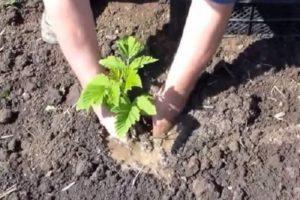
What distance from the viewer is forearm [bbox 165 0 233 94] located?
1.87 meters

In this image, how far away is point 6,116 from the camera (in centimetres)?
216

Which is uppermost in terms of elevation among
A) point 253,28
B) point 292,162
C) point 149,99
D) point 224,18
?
point 224,18

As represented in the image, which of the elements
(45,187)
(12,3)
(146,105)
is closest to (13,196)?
(45,187)

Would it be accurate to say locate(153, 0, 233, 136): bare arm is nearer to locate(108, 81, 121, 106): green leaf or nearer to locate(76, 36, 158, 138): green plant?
locate(76, 36, 158, 138): green plant

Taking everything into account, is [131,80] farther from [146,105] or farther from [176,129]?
[176,129]

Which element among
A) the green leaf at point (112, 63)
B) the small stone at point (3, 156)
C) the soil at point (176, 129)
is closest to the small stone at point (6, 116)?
the soil at point (176, 129)

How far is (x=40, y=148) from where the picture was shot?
82.7 inches

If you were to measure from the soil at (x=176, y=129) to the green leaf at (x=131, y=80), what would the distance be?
0.27 m

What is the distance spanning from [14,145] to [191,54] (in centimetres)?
64

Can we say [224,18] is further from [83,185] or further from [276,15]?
[83,185]

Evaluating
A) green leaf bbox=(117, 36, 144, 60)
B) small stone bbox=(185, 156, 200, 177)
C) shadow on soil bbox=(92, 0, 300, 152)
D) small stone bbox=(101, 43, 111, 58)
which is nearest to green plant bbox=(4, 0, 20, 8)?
small stone bbox=(101, 43, 111, 58)

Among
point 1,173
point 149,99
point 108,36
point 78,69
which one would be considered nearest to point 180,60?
point 149,99

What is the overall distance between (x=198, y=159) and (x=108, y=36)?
1.97 ft

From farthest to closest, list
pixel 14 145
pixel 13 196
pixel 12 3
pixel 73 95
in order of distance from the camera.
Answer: pixel 12 3 → pixel 73 95 → pixel 14 145 → pixel 13 196
